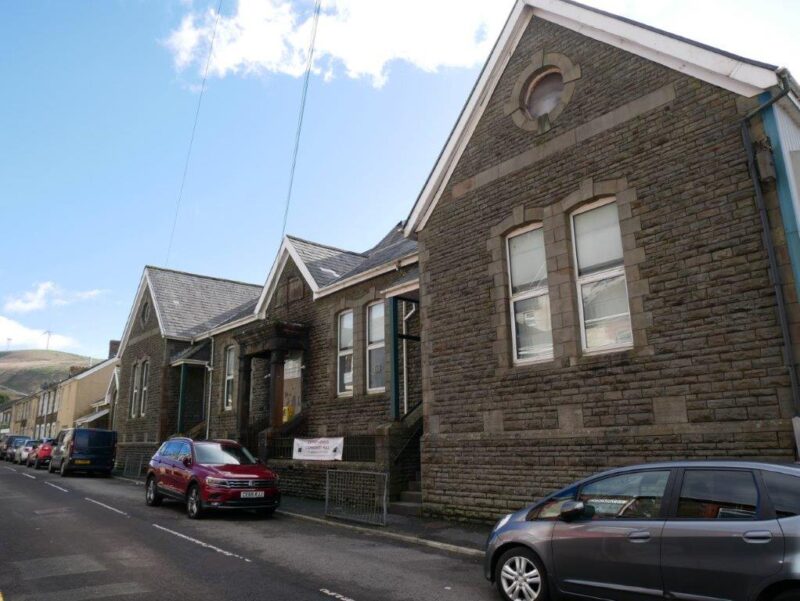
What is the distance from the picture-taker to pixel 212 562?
7.66 m

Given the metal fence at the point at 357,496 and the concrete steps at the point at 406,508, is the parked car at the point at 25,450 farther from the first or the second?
the concrete steps at the point at 406,508

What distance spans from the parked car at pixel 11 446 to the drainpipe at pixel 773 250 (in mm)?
40609

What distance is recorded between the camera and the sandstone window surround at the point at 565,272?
8633 millimetres

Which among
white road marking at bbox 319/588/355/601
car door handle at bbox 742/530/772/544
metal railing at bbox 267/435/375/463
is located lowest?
white road marking at bbox 319/588/355/601

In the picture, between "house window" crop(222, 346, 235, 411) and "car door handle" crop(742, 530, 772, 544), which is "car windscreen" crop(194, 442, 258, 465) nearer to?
"house window" crop(222, 346, 235, 411)

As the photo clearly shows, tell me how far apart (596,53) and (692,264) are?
4196 millimetres

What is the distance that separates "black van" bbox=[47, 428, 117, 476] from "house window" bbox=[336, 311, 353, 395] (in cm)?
1321

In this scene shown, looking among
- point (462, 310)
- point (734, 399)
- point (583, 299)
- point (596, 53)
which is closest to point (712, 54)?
point (596, 53)

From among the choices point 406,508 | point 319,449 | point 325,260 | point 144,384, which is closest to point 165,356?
point 144,384

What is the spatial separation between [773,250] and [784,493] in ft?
13.3

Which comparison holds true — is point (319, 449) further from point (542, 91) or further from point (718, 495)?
point (718, 495)

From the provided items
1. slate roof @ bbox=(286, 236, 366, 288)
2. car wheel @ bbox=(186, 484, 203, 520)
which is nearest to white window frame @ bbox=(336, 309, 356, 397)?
slate roof @ bbox=(286, 236, 366, 288)

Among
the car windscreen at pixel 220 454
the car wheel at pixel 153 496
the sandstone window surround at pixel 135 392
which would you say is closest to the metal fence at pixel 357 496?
the car windscreen at pixel 220 454

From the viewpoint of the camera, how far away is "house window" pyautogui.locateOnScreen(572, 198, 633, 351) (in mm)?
9023
